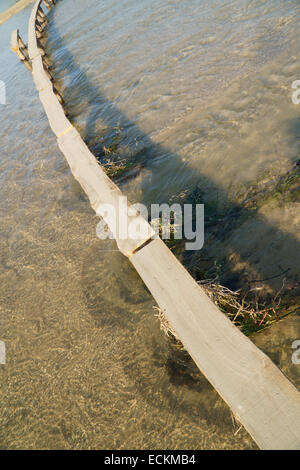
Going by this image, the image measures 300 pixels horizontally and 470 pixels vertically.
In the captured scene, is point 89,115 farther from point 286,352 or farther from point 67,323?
point 286,352

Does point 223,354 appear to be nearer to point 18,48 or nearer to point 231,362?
point 231,362

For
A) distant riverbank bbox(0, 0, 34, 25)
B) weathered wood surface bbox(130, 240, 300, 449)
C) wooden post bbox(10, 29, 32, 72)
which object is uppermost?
distant riverbank bbox(0, 0, 34, 25)

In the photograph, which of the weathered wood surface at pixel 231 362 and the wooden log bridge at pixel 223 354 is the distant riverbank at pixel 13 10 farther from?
the weathered wood surface at pixel 231 362

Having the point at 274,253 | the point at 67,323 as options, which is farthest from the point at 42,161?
the point at 274,253

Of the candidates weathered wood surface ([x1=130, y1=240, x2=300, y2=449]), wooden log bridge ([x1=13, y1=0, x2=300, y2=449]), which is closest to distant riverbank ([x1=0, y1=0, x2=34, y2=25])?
wooden log bridge ([x1=13, y1=0, x2=300, y2=449])

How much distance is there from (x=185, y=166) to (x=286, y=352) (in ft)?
10.5

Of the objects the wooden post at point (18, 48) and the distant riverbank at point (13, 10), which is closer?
the wooden post at point (18, 48)

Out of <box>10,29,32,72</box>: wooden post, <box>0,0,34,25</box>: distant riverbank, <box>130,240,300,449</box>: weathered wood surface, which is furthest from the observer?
<box>0,0,34,25</box>: distant riverbank

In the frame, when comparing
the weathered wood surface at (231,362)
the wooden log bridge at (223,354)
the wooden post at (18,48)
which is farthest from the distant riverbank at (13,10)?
the weathered wood surface at (231,362)

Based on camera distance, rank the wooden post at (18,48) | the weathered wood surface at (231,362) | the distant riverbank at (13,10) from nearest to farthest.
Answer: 1. the weathered wood surface at (231,362)
2. the wooden post at (18,48)
3. the distant riverbank at (13,10)

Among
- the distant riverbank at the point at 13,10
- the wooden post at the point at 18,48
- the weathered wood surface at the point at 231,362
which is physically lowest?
the weathered wood surface at the point at 231,362

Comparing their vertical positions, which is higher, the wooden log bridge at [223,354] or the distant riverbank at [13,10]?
the distant riverbank at [13,10]

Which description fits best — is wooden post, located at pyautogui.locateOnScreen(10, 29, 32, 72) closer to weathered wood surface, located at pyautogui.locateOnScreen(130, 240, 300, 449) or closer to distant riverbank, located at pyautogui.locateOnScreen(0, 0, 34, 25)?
weathered wood surface, located at pyautogui.locateOnScreen(130, 240, 300, 449)

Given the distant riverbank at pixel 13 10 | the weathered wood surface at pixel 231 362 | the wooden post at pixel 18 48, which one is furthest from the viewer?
the distant riverbank at pixel 13 10
